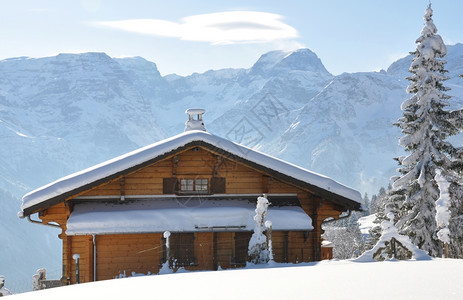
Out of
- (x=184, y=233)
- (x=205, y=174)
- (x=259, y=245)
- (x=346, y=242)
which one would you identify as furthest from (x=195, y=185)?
(x=346, y=242)

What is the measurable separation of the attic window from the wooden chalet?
1.3 inches

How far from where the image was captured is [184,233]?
19.2m

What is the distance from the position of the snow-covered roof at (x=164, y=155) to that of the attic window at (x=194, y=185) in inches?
57.7

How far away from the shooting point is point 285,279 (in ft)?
35.5

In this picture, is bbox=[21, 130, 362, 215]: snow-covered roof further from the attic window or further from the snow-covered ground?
the snow-covered ground

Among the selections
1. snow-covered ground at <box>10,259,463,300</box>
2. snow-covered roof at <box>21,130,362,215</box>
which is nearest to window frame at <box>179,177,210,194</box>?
snow-covered roof at <box>21,130,362,215</box>

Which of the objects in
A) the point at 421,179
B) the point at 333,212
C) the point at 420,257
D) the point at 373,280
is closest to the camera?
the point at 373,280

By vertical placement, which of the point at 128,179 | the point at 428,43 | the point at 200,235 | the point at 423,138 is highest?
the point at 428,43

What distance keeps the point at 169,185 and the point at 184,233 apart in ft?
5.61

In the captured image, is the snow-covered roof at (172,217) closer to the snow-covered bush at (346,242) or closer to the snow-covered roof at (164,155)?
the snow-covered roof at (164,155)

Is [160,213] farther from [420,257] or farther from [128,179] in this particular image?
[420,257]

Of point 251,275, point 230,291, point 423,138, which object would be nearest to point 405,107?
point 423,138

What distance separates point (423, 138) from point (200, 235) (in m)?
10.9

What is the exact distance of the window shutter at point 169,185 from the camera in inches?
775
